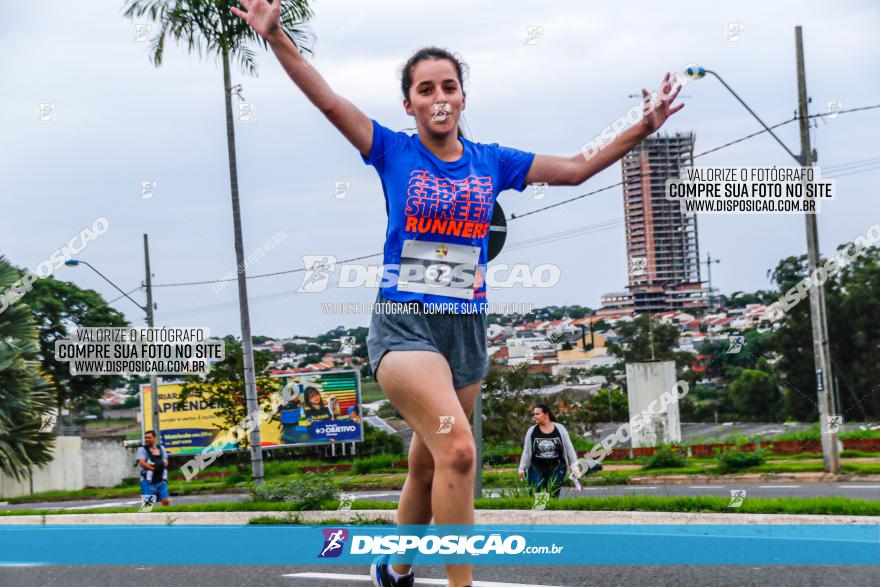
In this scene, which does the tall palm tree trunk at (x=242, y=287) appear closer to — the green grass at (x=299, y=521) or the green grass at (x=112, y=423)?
the green grass at (x=299, y=521)

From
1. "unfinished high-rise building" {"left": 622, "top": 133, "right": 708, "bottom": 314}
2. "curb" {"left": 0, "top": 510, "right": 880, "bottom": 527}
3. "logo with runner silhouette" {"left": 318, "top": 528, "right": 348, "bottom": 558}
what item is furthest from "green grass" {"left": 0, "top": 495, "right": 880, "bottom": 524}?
"unfinished high-rise building" {"left": 622, "top": 133, "right": 708, "bottom": 314}

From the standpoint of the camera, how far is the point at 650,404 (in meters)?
32.2

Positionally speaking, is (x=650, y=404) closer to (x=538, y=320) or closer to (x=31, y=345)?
(x=538, y=320)

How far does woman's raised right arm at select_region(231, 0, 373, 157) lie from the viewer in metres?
3.47

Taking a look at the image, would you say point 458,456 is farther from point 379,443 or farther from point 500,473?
point 379,443

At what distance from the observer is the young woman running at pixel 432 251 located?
3496mm

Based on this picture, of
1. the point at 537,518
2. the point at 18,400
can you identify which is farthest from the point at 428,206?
the point at 18,400

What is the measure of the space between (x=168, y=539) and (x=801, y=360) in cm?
4507

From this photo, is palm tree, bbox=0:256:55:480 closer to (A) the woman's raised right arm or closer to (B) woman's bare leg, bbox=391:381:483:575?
(B) woman's bare leg, bbox=391:381:483:575

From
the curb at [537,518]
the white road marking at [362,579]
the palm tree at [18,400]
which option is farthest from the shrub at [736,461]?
the white road marking at [362,579]

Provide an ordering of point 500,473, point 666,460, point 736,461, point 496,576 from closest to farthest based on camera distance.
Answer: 1. point 496,576
2. point 500,473
3. point 736,461
4. point 666,460

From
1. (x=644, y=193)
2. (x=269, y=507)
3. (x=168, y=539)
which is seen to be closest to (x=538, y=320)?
(x=644, y=193)

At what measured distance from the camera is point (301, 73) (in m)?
3.49

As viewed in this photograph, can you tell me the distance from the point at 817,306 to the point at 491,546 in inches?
736
